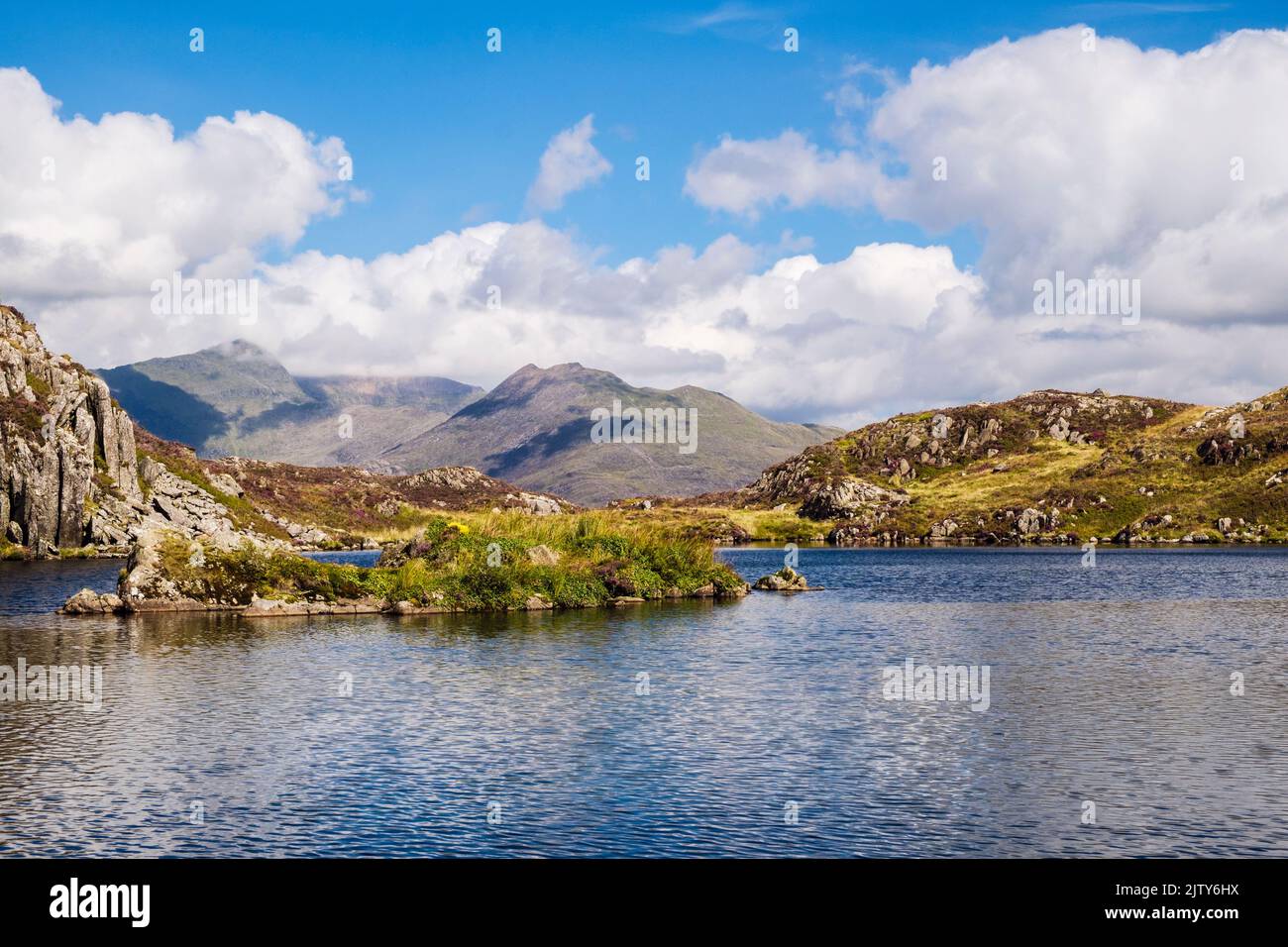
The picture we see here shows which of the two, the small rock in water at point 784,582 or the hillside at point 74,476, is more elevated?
the hillside at point 74,476

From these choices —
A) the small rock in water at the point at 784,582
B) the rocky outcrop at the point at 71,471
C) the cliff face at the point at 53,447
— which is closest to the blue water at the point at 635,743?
the small rock in water at the point at 784,582

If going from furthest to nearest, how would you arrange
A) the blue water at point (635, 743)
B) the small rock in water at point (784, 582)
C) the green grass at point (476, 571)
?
1. the small rock in water at point (784, 582)
2. the green grass at point (476, 571)
3. the blue water at point (635, 743)

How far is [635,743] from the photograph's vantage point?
3103 cm

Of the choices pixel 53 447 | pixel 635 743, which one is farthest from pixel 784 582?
pixel 53 447

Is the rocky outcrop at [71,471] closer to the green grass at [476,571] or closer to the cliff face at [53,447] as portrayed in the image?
the cliff face at [53,447]

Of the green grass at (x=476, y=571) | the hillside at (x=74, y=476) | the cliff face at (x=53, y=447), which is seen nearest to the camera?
the green grass at (x=476, y=571)

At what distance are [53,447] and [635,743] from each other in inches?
5523

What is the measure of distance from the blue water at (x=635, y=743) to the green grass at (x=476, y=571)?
732cm

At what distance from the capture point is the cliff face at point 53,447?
14500cm

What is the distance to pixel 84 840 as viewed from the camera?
21938mm
